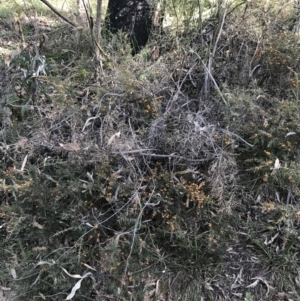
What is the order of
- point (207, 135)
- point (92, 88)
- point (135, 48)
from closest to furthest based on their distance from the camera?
point (207, 135), point (92, 88), point (135, 48)

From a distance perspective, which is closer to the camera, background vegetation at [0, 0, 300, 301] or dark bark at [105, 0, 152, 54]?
background vegetation at [0, 0, 300, 301]

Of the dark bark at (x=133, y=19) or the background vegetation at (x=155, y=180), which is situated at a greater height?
the dark bark at (x=133, y=19)

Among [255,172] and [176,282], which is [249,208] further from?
[176,282]

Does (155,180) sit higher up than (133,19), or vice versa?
(133,19)

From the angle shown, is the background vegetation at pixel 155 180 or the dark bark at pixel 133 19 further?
the dark bark at pixel 133 19

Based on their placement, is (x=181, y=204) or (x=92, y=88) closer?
(x=181, y=204)

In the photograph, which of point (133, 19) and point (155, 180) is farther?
point (133, 19)

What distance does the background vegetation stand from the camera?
2.38 metres

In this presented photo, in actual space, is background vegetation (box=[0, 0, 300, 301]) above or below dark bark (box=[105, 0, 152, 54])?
below

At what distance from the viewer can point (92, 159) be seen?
8.15 feet

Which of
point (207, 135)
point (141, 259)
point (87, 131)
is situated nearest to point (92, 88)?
point (87, 131)

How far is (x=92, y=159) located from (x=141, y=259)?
653mm

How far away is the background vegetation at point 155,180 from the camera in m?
2.38

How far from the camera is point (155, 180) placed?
97.3 inches
